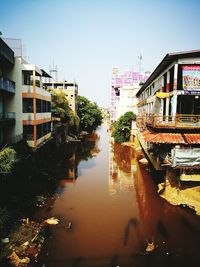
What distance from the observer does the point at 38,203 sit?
17266 mm

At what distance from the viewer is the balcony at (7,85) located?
1848cm

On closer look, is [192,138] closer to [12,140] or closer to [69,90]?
[12,140]

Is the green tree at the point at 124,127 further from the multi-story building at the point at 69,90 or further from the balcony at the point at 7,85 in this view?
the balcony at the point at 7,85

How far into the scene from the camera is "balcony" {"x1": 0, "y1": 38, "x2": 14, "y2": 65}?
58.9 feet

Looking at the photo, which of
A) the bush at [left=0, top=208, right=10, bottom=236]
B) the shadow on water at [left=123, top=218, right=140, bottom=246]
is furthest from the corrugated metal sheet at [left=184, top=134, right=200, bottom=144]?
the bush at [left=0, top=208, right=10, bottom=236]

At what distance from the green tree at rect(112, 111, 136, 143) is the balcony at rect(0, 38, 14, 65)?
28855 millimetres

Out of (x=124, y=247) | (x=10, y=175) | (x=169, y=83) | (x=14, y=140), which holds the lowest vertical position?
(x=124, y=247)

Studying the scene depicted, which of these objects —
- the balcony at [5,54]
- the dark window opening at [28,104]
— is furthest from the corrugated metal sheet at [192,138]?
the balcony at [5,54]

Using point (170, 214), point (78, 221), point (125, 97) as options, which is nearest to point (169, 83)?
point (170, 214)

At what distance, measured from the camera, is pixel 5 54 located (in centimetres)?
1873

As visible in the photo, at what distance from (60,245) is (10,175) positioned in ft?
21.5

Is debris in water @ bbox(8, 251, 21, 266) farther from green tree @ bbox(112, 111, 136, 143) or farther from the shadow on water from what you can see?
green tree @ bbox(112, 111, 136, 143)

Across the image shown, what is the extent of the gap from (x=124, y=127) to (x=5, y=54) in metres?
30.9

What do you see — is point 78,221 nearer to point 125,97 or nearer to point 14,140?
point 14,140
